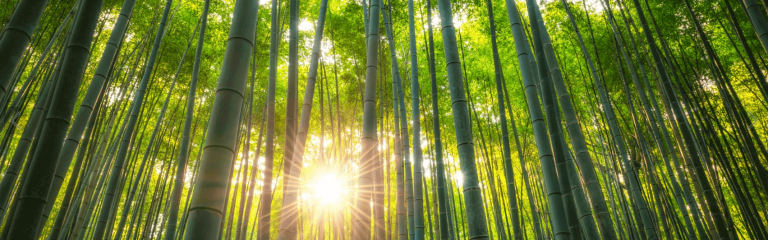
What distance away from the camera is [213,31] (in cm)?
525

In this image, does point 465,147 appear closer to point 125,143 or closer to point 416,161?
point 416,161

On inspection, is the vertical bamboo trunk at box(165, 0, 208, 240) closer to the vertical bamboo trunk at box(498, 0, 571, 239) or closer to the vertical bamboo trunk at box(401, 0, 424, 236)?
the vertical bamboo trunk at box(401, 0, 424, 236)


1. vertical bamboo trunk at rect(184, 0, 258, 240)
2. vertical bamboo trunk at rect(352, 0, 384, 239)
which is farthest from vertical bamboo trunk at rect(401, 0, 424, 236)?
vertical bamboo trunk at rect(184, 0, 258, 240)

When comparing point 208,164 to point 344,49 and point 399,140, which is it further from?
point 344,49

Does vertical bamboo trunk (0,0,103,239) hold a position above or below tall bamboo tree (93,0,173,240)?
below

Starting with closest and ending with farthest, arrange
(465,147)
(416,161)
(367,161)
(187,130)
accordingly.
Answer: (465,147) → (367,161) → (187,130) → (416,161)

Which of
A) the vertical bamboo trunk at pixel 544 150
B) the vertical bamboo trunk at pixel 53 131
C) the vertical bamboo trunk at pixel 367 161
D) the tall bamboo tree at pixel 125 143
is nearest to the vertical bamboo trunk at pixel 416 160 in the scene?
the vertical bamboo trunk at pixel 367 161

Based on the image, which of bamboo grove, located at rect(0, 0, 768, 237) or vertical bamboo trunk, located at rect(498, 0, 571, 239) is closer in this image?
bamboo grove, located at rect(0, 0, 768, 237)

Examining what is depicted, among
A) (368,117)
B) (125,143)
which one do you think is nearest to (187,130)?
(125,143)

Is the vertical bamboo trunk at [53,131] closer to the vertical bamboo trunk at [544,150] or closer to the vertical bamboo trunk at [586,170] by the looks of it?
the vertical bamboo trunk at [544,150]

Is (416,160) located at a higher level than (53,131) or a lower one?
higher

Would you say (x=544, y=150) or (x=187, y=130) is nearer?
(x=544, y=150)

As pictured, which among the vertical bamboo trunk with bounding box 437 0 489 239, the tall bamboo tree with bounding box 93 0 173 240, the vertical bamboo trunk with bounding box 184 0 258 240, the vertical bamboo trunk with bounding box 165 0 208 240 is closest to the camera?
the vertical bamboo trunk with bounding box 184 0 258 240

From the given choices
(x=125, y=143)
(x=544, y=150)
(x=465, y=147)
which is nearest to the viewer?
(x=465, y=147)
